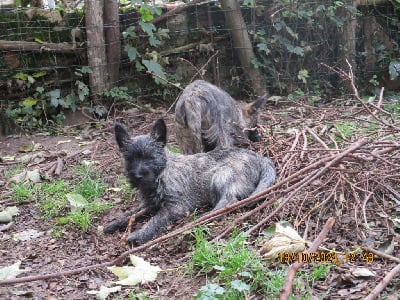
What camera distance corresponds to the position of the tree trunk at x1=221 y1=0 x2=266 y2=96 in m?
10.4

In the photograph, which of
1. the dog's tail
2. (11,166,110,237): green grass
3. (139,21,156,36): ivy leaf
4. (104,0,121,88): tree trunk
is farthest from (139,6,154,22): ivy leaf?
the dog's tail

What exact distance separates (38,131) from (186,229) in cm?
573

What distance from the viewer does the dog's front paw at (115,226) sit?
531 centimetres

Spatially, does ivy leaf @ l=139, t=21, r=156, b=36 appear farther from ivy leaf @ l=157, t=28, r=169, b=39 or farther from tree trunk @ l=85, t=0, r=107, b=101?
tree trunk @ l=85, t=0, r=107, b=101

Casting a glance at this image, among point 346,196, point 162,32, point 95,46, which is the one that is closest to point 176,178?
point 346,196

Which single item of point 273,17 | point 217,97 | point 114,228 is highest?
point 273,17

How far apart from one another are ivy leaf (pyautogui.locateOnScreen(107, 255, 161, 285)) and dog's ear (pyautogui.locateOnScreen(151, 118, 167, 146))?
1.73 meters

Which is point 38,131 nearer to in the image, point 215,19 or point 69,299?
point 215,19

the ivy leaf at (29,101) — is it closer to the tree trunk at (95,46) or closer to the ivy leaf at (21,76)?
the ivy leaf at (21,76)

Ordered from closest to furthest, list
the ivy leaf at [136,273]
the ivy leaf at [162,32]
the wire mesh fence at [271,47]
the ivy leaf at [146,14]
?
1. the ivy leaf at [136,273]
2. the ivy leaf at [146,14]
3. the ivy leaf at [162,32]
4. the wire mesh fence at [271,47]

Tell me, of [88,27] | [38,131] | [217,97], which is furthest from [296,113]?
[38,131]

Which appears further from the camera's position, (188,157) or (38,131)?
(38,131)

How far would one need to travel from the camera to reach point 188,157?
5988 mm

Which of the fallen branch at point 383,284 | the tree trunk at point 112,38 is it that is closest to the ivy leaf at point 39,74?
the tree trunk at point 112,38
